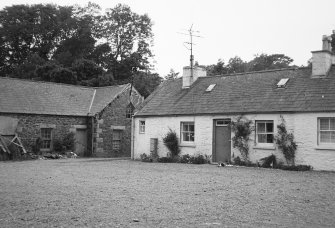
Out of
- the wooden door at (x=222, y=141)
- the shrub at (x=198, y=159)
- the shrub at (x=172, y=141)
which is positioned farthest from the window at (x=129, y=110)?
the wooden door at (x=222, y=141)

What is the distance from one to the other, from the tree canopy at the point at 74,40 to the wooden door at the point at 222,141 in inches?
1106

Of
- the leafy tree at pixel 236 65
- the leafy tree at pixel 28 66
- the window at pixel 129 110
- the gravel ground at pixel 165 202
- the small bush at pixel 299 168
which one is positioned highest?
the leafy tree at pixel 236 65

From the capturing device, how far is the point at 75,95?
3381 centimetres

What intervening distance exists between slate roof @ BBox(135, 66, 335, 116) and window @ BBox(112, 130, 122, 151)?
17.6ft

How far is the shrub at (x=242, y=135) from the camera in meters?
22.4

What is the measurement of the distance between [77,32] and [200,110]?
3612 cm

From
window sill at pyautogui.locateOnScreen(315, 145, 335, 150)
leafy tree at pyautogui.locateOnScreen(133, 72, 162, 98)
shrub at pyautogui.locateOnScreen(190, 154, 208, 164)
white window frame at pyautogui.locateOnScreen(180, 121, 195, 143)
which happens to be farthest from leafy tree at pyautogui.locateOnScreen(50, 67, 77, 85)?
window sill at pyautogui.locateOnScreen(315, 145, 335, 150)

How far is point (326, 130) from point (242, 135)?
4.42 metres

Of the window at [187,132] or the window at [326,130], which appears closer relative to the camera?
the window at [326,130]

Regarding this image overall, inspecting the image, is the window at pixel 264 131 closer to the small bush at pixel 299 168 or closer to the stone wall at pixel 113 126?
the small bush at pixel 299 168

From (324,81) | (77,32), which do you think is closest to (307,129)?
(324,81)

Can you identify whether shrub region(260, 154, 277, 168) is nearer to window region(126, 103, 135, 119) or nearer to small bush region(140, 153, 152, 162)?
small bush region(140, 153, 152, 162)

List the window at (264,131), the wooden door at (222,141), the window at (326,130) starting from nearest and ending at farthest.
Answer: the window at (326,130) → the window at (264,131) → the wooden door at (222,141)

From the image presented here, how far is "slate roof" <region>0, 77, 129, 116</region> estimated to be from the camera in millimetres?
28688
